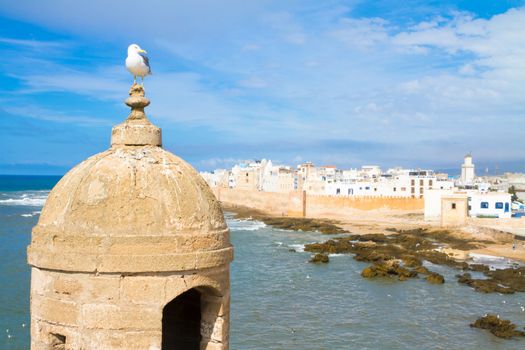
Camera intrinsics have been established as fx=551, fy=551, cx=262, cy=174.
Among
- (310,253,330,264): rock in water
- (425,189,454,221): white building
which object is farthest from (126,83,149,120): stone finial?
(425,189,454,221): white building

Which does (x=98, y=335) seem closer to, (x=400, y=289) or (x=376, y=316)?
(x=376, y=316)

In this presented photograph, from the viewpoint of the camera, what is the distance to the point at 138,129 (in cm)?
402

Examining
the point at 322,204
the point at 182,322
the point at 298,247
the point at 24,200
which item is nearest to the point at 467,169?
the point at 322,204

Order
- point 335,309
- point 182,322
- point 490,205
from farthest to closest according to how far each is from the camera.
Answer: point 490,205 < point 335,309 < point 182,322

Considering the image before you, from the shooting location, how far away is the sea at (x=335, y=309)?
1684 centimetres

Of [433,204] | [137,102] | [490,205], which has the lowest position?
[433,204]

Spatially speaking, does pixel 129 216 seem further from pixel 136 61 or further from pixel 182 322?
pixel 182 322

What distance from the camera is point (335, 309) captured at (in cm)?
2028

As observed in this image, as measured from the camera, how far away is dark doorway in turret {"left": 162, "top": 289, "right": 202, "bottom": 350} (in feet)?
16.3

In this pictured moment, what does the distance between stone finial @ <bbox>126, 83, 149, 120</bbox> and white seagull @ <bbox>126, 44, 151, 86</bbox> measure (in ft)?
0.37

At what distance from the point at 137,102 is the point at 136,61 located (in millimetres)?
301

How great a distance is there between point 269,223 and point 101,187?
49272 millimetres

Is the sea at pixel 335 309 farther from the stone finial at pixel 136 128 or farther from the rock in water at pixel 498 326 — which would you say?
the stone finial at pixel 136 128

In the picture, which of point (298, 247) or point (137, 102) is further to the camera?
point (298, 247)
